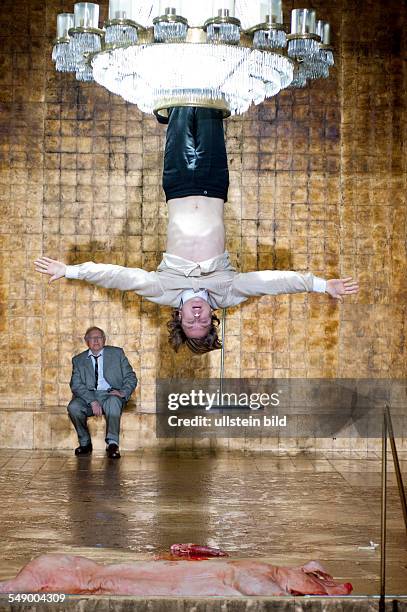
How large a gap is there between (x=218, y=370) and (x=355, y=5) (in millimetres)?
3805

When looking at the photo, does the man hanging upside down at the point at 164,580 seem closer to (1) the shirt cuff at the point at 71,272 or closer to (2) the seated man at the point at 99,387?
(1) the shirt cuff at the point at 71,272

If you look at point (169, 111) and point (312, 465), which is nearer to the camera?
point (169, 111)

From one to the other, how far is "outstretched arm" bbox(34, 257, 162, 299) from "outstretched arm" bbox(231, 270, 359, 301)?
0.59m

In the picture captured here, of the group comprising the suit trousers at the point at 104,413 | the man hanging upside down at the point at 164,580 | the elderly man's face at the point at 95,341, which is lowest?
the man hanging upside down at the point at 164,580

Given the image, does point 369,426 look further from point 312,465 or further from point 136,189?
point 136,189

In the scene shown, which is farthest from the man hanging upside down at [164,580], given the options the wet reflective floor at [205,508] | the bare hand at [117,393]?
the bare hand at [117,393]

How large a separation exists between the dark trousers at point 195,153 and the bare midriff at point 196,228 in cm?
7

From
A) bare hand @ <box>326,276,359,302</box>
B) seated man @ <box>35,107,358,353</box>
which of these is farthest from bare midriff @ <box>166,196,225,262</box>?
bare hand @ <box>326,276,359,302</box>

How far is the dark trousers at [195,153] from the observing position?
24.5 ft

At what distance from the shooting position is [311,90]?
10602 millimetres

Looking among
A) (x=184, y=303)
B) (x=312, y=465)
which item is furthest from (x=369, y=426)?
(x=184, y=303)

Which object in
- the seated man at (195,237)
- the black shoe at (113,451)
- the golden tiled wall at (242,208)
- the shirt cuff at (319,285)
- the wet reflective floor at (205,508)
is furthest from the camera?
the golden tiled wall at (242,208)

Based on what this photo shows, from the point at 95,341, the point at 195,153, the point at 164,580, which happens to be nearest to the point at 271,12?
the point at 195,153

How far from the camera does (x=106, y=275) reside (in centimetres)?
729
